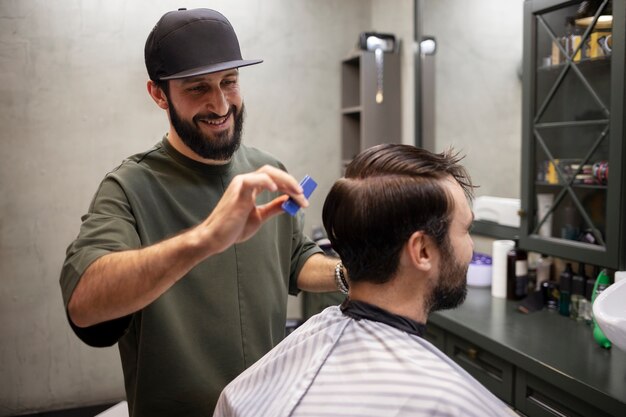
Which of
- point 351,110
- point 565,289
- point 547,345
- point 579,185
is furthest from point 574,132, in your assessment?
point 351,110

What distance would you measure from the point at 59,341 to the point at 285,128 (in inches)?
78.8

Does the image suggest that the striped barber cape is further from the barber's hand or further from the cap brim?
the cap brim

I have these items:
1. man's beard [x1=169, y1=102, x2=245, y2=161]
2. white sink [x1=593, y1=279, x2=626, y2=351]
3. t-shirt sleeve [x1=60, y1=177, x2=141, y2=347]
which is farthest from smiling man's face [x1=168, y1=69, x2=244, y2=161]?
white sink [x1=593, y1=279, x2=626, y2=351]

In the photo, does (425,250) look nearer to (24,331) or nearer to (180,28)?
(180,28)

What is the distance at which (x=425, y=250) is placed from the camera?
4.18 feet


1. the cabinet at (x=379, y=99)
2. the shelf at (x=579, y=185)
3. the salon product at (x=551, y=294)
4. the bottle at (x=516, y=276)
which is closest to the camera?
the shelf at (x=579, y=185)

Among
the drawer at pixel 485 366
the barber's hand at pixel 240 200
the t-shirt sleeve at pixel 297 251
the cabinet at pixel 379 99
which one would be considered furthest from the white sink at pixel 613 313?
the cabinet at pixel 379 99

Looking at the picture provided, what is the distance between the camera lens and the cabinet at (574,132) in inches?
84.1

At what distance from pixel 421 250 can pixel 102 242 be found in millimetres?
714

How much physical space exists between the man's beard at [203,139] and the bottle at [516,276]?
1.66 m

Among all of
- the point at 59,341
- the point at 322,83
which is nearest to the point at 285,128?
the point at 322,83

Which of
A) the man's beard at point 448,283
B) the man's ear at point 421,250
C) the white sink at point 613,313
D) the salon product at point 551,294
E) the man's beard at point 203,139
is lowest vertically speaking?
the salon product at point 551,294

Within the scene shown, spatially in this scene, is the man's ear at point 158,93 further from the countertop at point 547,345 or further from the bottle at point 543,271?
the bottle at point 543,271

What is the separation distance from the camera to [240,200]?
1.04 m
